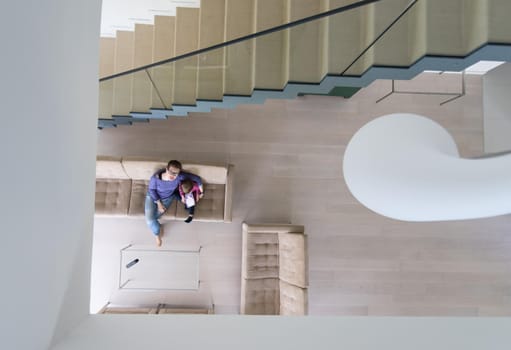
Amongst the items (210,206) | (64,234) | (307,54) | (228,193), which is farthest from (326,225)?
(64,234)

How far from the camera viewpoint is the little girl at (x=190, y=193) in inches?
146

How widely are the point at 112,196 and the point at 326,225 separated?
9.80 feet

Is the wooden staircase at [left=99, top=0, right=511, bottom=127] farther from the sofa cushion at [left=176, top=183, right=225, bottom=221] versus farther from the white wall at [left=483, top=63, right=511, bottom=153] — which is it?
the white wall at [left=483, top=63, right=511, bottom=153]

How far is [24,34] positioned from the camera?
0.99 meters

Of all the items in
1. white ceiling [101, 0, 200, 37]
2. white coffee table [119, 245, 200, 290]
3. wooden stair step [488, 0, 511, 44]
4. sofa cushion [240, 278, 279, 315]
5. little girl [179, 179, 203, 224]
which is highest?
white ceiling [101, 0, 200, 37]

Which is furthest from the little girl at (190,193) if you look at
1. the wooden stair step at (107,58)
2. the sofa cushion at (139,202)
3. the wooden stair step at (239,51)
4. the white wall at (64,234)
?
the white wall at (64,234)

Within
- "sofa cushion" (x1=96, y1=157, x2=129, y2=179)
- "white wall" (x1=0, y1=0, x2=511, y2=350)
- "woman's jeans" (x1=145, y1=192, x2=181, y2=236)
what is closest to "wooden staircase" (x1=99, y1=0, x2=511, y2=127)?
"sofa cushion" (x1=96, y1=157, x2=129, y2=179)

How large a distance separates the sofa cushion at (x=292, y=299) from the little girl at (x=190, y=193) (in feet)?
4.89

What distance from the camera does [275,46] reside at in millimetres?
3010

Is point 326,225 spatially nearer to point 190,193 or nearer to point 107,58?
point 190,193

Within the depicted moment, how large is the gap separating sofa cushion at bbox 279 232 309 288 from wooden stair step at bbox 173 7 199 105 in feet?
6.62

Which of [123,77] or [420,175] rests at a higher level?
[123,77]

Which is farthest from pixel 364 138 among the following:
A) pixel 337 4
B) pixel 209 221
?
pixel 209 221

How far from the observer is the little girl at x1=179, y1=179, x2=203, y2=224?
3709mm
